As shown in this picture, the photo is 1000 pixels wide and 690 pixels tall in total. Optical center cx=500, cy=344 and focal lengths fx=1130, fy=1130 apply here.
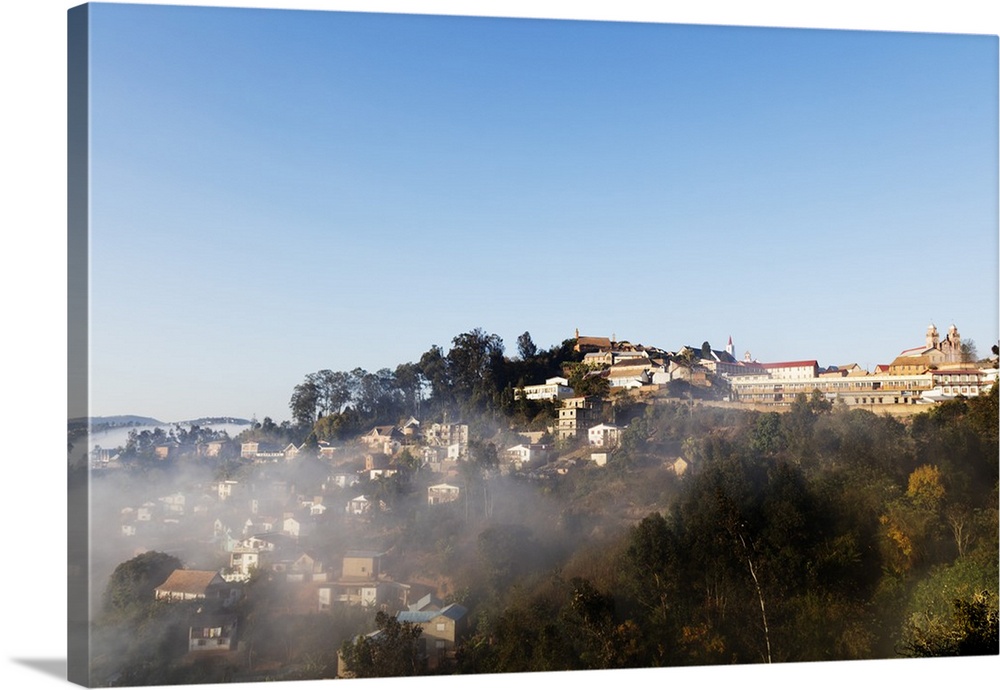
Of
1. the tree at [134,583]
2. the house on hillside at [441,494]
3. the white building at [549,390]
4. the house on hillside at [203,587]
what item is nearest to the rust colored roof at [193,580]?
the house on hillside at [203,587]

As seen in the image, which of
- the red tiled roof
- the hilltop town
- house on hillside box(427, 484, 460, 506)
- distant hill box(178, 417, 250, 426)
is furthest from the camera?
the red tiled roof

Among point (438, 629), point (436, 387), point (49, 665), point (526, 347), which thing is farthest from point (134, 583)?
point (526, 347)

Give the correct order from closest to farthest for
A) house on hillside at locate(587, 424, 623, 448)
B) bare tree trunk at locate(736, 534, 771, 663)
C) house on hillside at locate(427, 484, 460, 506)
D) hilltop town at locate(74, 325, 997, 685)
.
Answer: hilltop town at locate(74, 325, 997, 685)
house on hillside at locate(427, 484, 460, 506)
bare tree trunk at locate(736, 534, 771, 663)
house on hillside at locate(587, 424, 623, 448)

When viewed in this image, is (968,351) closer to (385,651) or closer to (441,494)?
(441,494)

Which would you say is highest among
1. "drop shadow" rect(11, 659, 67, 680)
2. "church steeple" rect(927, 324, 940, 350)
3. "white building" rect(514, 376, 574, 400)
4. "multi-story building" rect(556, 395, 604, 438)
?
"church steeple" rect(927, 324, 940, 350)

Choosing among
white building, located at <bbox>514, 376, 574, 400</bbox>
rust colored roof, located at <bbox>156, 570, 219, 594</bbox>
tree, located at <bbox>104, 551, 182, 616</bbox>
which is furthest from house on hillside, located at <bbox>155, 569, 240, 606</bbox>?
white building, located at <bbox>514, 376, 574, 400</bbox>

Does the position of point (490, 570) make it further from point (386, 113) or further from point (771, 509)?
point (386, 113)

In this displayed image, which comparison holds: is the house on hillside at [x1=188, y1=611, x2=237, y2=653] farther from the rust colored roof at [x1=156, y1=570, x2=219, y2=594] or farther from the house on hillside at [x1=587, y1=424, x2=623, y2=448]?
the house on hillside at [x1=587, y1=424, x2=623, y2=448]

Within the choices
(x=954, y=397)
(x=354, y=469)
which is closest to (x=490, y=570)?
(x=354, y=469)
